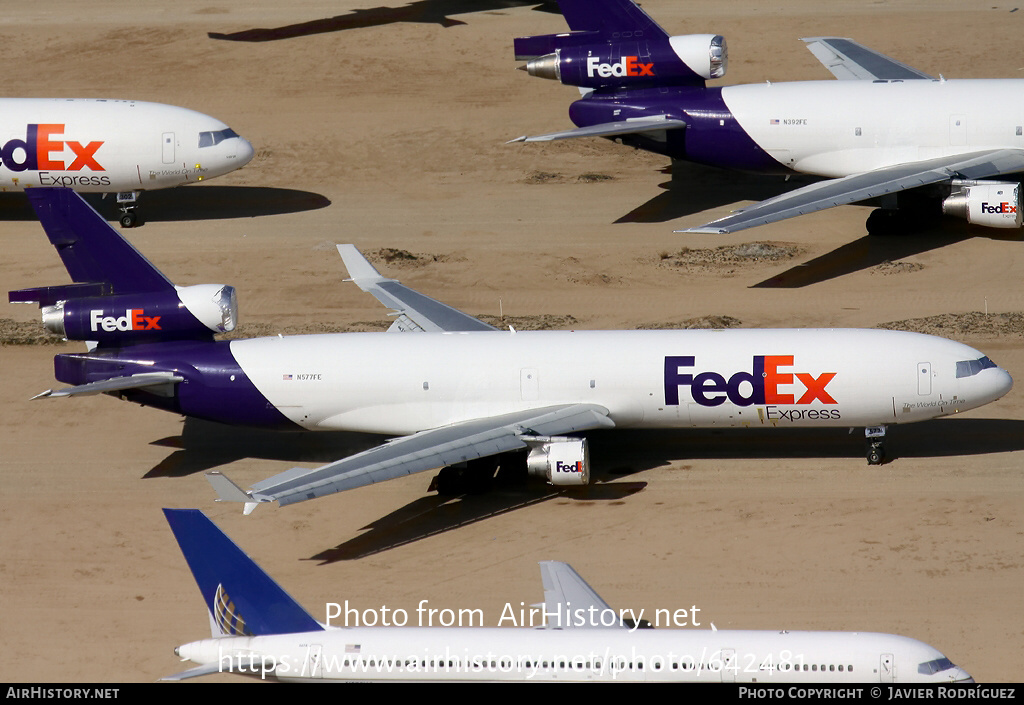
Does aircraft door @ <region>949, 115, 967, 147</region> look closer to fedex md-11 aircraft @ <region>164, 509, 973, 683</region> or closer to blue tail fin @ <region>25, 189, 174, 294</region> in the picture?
blue tail fin @ <region>25, 189, 174, 294</region>

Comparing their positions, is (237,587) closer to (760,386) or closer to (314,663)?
(314,663)

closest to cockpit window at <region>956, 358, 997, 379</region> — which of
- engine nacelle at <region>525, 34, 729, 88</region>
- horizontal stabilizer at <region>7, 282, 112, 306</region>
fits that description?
engine nacelle at <region>525, 34, 729, 88</region>

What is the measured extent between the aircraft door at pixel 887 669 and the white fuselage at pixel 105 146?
42115 mm

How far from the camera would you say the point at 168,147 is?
63.3m

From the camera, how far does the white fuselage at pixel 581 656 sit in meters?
29.8

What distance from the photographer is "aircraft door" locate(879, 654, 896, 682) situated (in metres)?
29.6

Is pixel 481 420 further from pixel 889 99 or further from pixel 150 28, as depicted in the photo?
pixel 150 28

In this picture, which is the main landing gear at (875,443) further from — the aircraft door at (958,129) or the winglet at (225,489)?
the aircraft door at (958,129)

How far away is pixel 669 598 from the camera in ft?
123

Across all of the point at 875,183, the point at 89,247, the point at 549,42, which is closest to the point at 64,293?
the point at 89,247

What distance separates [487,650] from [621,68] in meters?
37.3

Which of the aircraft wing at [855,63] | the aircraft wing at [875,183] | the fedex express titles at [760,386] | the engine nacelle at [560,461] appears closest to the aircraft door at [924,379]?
the fedex express titles at [760,386]

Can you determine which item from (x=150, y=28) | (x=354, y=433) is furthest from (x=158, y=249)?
(x=150, y=28)
